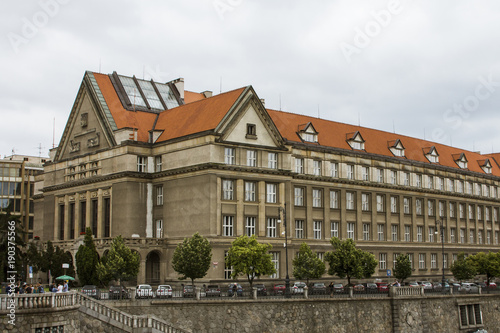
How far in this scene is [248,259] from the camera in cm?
6169

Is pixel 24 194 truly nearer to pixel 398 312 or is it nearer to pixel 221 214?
pixel 221 214

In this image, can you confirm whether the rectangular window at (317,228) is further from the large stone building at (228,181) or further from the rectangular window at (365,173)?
the rectangular window at (365,173)

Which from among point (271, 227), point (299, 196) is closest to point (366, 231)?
point (299, 196)

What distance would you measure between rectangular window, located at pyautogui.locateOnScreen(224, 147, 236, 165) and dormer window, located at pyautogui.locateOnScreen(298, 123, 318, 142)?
14.1 meters

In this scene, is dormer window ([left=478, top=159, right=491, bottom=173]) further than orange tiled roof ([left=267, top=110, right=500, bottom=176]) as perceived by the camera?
Yes

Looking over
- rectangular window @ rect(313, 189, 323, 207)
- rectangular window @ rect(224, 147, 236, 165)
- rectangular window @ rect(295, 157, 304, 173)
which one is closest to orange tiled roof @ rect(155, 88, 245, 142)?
rectangular window @ rect(224, 147, 236, 165)

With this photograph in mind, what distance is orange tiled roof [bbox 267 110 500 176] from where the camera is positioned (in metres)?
84.9

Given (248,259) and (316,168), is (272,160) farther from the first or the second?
(248,259)

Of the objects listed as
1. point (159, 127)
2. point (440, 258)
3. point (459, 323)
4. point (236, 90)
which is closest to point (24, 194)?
point (159, 127)

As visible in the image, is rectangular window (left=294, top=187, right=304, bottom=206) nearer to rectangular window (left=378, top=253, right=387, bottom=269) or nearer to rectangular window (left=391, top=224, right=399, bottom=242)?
rectangular window (left=378, top=253, right=387, bottom=269)

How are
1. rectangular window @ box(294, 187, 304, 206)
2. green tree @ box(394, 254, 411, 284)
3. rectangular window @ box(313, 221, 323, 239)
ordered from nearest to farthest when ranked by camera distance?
green tree @ box(394, 254, 411, 284), rectangular window @ box(294, 187, 304, 206), rectangular window @ box(313, 221, 323, 239)

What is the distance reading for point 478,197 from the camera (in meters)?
108

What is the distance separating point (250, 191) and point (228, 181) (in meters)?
2.90

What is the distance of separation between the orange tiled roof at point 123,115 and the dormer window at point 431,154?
40399 millimetres
